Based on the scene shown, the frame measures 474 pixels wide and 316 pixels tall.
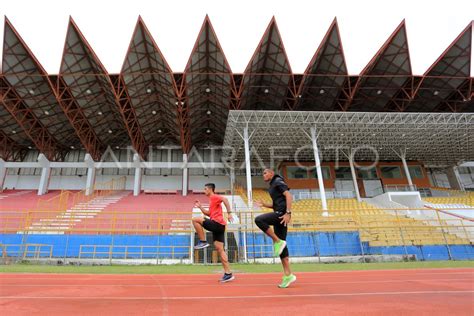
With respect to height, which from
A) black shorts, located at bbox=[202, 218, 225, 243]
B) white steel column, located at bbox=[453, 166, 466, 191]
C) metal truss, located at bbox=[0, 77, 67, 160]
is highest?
metal truss, located at bbox=[0, 77, 67, 160]

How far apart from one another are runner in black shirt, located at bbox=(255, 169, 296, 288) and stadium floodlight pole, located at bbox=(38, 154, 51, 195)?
109ft

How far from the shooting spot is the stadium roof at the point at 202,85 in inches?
749

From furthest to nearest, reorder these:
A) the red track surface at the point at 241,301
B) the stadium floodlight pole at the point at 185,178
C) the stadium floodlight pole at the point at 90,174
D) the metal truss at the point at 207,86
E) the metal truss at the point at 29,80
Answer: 1. the stadium floodlight pole at the point at 185,178
2. the stadium floodlight pole at the point at 90,174
3. the metal truss at the point at 207,86
4. the metal truss at the point at 29,80
5. the red track surface at the point at 241,301

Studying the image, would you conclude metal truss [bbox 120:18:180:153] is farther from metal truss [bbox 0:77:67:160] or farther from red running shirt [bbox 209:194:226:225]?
red running shirt [bbox 209:194:226:225]

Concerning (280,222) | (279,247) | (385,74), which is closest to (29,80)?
(280,222)

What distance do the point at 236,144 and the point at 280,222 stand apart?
67.9 ft

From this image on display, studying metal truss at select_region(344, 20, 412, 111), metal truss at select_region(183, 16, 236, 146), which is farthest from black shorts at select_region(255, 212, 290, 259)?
metal truss at select_region(344, 20, 412, 111)

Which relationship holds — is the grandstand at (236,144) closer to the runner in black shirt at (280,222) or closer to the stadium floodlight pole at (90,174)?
the stadium floodlight pole at (90,174)

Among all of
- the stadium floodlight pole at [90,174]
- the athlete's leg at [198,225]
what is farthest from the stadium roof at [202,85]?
the athlete's leg at [198,225]

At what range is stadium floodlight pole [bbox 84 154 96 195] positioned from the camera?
92.8 ft

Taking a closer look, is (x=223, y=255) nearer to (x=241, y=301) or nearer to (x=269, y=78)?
(x=241, y=301)

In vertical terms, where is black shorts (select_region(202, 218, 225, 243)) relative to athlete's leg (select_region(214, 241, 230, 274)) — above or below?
above

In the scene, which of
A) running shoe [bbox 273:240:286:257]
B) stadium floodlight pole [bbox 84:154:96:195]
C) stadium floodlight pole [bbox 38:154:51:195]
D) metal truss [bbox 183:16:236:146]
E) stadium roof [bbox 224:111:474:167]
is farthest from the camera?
stadium floodlight pole [bbox 38:154:51:195]

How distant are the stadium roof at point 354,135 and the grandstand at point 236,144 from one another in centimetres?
16
